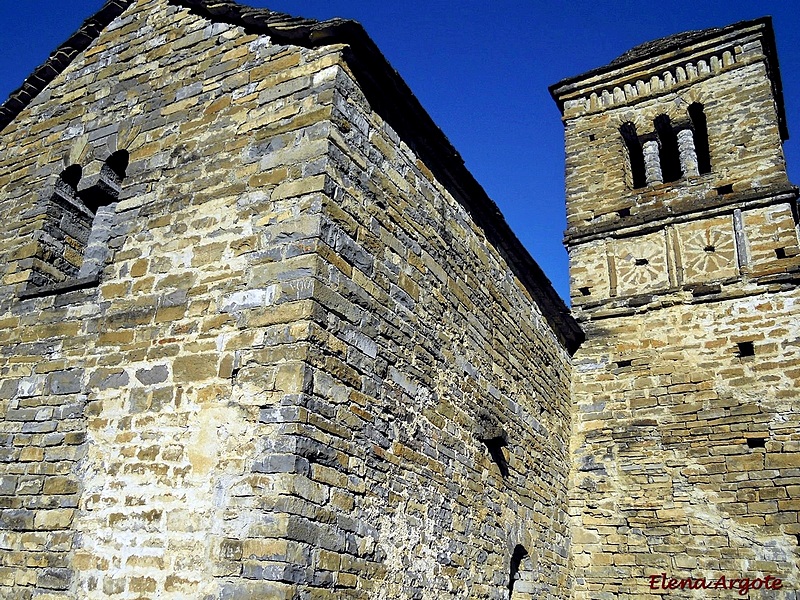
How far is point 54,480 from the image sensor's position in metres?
4.56

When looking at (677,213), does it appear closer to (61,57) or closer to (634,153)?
(634,153)

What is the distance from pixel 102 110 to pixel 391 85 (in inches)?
104

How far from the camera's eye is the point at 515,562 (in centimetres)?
689

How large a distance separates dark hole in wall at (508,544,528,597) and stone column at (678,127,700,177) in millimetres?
6469

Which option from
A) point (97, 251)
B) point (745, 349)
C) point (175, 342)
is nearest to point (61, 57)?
point (97, 251)

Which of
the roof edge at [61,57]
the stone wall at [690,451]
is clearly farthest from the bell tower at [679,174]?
the roof edge at [61,57]

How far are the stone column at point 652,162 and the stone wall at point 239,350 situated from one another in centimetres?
546

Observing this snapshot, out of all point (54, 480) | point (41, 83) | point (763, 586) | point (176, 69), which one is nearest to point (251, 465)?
point (54, 480)

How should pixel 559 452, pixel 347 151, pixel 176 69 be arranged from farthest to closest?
1. pixel 559 452
2. pixel 176 69
3. pixel 347 151

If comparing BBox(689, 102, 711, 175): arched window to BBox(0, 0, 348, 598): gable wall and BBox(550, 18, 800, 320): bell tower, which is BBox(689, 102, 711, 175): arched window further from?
BBox(0, 0, 348, 598): gable wall

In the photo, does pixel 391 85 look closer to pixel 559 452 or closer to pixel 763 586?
pixel 559 452

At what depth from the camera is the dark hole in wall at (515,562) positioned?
6.73 meters

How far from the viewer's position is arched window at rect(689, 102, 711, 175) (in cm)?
1104

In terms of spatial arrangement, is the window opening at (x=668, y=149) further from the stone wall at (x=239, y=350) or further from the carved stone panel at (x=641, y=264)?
the stone wall at (x=239, y=350)
